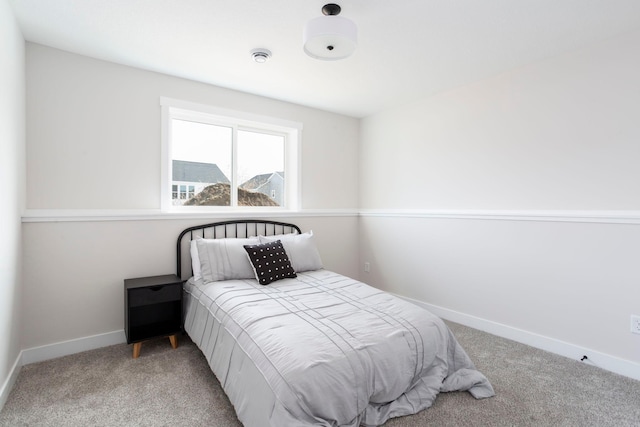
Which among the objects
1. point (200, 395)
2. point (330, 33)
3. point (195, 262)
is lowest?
point (200, 395)

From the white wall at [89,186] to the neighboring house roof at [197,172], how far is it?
252mm

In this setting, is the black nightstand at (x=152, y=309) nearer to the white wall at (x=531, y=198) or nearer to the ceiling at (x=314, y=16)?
the ceiling at (x=314, y=16)

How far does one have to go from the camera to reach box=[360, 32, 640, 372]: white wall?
2301 millimetres

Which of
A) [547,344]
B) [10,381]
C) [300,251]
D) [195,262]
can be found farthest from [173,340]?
[547,344]

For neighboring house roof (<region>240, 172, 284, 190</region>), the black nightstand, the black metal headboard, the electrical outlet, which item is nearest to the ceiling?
neighboring house roof (<region>240, 172, 284, 190</region>)

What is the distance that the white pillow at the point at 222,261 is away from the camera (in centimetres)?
272

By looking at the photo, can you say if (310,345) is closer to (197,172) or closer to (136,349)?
(136,349)

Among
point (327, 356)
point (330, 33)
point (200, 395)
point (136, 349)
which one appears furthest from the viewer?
point (136, 349)

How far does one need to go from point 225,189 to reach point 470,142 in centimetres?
255

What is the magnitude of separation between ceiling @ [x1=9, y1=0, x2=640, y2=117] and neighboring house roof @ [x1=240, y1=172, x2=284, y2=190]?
104cm

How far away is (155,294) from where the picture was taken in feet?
8.24

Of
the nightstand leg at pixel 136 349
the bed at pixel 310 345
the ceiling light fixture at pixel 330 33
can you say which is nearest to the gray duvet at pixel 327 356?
the bed at pixel 310 345

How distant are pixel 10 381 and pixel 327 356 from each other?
208 centimetres

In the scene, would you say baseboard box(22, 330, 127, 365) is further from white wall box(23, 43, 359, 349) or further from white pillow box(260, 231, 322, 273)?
white pillow box(260, 231, 322, 273)
